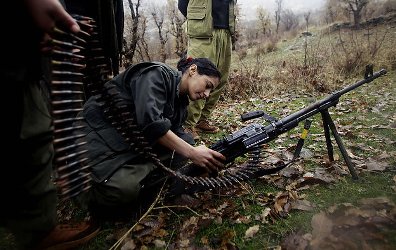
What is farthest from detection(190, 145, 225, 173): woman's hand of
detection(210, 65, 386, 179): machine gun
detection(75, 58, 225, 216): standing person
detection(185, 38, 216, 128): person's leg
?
detection(185, 38, 216, 128): person's leg

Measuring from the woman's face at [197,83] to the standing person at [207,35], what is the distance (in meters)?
1.96

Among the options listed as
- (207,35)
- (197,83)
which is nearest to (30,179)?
(197,83)

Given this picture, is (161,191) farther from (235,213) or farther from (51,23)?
(51,23)

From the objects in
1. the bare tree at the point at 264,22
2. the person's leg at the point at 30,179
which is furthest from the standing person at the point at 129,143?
the bare tree at the point at 264,22

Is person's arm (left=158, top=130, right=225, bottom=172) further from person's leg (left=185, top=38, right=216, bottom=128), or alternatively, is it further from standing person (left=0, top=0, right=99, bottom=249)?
person's leg (left=185, top=38, right=216, bottom=128)

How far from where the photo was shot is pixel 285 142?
4.84 m

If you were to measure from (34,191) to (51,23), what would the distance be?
90cm

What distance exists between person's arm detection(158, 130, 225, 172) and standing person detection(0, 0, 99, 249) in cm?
131

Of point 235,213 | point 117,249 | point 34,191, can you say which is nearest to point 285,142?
point 235,213

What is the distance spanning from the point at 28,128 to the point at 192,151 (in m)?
1.70

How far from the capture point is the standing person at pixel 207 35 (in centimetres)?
548

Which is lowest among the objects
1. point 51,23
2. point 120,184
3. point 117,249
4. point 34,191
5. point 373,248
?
point 117,249

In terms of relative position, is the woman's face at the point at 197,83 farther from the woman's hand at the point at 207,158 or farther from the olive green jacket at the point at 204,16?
the olive green jacket at the point at 204,16

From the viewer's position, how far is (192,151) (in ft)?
9.86
